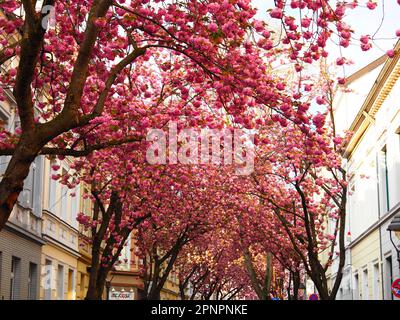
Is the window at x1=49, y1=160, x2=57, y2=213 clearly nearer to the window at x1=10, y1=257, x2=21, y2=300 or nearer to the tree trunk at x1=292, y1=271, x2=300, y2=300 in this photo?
the window at x1=10, y1=257, x2=21, y2=300

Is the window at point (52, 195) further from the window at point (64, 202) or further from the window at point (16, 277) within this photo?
the window at point (16, 277)

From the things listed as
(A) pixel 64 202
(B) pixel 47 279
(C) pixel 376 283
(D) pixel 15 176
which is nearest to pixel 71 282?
(A) pixel 64 202

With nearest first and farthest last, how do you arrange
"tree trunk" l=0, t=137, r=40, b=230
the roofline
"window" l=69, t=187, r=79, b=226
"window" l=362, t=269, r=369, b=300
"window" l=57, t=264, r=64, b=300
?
"tree trunk" l=0, t=137, r=40, b=230 → the roofline → "window" l=57, t=264, r=64, b=300 → "window" l=362, t=269, r=369, b=300 → "window" l=69, t=187, r=79, b=226

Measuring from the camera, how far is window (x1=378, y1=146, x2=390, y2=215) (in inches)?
1037

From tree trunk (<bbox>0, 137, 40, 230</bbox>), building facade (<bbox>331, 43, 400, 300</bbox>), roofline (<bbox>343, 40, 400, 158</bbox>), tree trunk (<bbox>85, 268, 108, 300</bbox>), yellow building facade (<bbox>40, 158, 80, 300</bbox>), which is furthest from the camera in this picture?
yellow building facade (<bbox>40, 158, 80, 300</bbox>)

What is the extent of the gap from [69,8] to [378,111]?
57.6 feet

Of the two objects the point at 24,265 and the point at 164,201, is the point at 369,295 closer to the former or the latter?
the point at 164,201

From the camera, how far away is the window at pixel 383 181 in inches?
1037

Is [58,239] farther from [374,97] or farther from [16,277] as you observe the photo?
[374,97]

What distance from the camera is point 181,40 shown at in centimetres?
1045

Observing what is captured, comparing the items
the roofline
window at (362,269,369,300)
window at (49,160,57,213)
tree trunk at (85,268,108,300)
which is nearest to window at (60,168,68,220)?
window at (49,160,57,213)

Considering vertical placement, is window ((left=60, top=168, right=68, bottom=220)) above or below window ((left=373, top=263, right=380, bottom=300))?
above

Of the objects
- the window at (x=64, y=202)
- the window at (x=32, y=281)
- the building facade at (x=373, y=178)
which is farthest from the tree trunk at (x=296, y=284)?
the window at (x=32, y=281)
